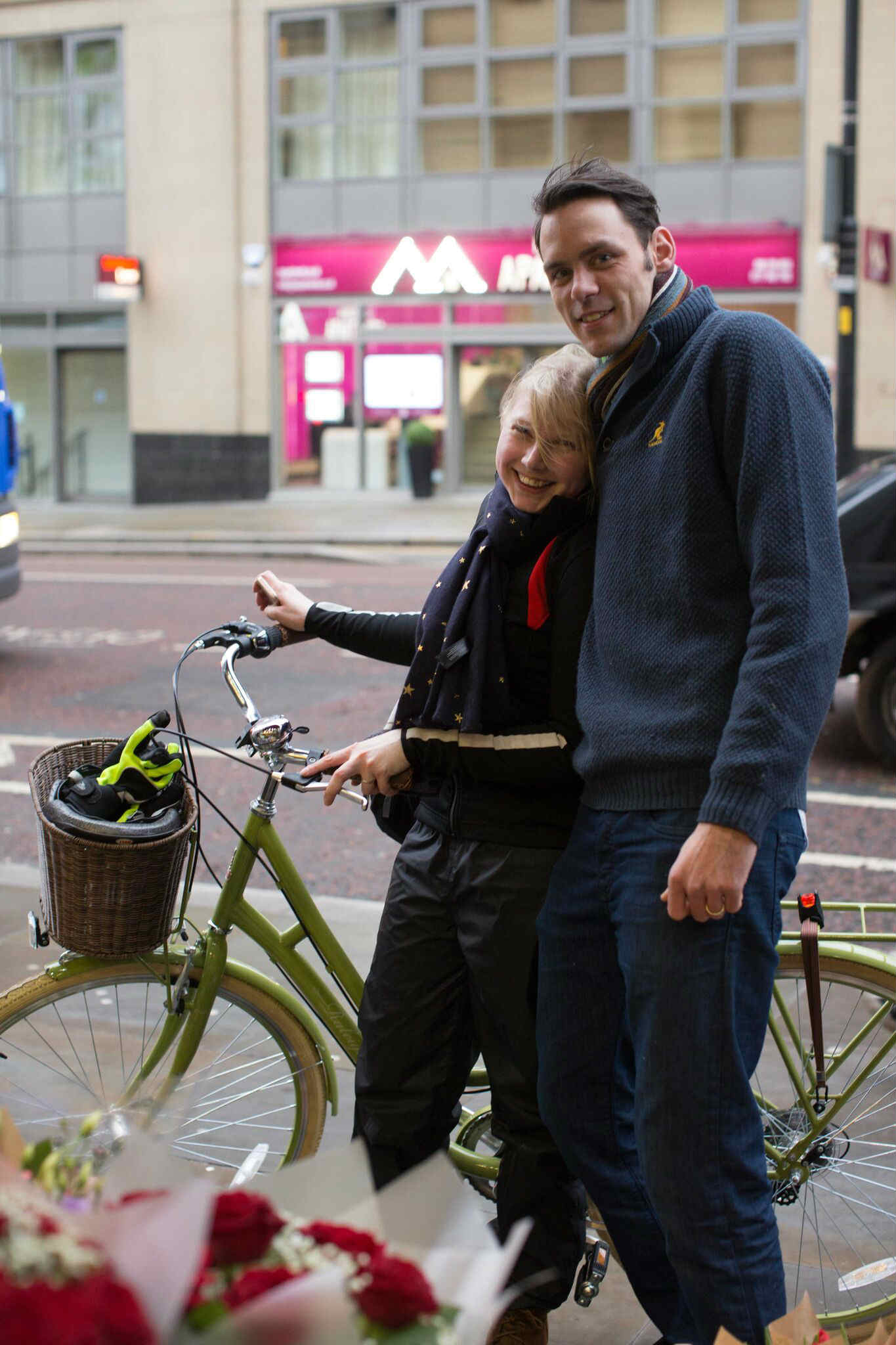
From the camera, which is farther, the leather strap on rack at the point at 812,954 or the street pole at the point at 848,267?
the street pole at the point at 848,267

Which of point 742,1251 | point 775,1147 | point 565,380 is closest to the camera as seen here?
point 742,1251

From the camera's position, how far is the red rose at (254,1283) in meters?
1.09

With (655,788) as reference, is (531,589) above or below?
above

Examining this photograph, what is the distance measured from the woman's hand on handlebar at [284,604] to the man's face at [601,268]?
82cm

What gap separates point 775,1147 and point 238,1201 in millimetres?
1833

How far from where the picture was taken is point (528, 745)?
242cm

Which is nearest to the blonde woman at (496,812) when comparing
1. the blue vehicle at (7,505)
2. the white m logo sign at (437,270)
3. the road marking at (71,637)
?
the blue vehicle at (7,505)

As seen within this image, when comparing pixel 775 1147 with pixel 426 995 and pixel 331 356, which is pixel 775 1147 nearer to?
pixel 426 995

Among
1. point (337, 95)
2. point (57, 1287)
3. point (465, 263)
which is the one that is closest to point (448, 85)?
point (337, 95)

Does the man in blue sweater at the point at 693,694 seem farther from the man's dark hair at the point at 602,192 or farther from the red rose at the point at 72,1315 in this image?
the red rose at the point at 72,1315

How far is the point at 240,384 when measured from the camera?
23.1 meters

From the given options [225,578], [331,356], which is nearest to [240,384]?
[331,356]

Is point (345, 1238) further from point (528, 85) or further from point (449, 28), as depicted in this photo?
point (449, 28)

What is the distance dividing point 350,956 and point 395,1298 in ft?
10.2
